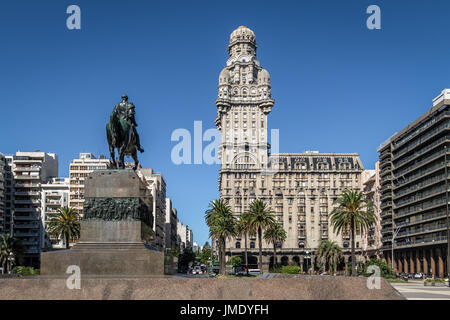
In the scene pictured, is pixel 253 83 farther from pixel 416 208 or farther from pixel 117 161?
pixel 117 161

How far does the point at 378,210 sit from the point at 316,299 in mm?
119308

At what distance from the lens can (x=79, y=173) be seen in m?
142

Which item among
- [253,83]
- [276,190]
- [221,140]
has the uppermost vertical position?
[253,83]

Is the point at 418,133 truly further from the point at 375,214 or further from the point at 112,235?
the point at 112,235

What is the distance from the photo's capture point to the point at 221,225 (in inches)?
3679

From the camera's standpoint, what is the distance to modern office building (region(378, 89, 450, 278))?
3772 inches

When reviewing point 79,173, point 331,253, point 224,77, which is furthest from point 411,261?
point 79,173

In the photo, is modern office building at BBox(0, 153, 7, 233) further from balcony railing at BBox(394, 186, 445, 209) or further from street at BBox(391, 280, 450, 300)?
street at BBox(391, 280, 450, 300)

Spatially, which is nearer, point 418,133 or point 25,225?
point 418,133

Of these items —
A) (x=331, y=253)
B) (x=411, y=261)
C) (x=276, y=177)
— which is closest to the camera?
(x=411, y=261)

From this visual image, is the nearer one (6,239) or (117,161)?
(117,161)

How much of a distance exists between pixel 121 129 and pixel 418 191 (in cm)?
9122

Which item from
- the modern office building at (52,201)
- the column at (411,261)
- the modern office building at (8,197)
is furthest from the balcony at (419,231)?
the modern office building at (8,197)

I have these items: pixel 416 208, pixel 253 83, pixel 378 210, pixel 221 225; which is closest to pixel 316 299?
pixel 221 225
